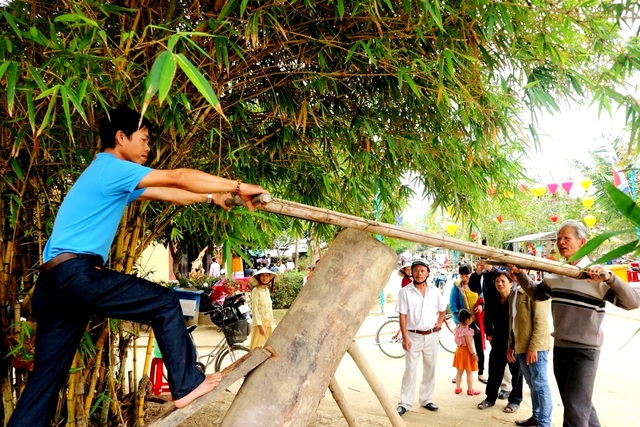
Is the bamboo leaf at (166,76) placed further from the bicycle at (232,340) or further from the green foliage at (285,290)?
the green foliage at (285,290)

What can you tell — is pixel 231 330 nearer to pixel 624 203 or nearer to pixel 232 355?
pixel 232 355

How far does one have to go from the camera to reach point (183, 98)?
220cm

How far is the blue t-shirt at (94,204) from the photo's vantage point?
1892mm

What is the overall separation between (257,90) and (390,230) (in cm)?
147

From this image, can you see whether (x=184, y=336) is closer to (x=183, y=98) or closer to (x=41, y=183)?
(x=183, y=98)

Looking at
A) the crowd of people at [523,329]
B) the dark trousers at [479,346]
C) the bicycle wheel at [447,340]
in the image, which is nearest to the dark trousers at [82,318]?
the crowd of people at [523,329]

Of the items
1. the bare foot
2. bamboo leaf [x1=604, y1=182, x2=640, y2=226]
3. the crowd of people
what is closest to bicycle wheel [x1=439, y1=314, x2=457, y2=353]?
the crowd of people

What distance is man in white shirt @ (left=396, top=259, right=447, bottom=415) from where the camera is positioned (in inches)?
205

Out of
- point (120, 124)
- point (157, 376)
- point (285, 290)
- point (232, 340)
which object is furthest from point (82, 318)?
point (285, 290)

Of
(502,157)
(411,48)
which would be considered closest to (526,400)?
(502,157)

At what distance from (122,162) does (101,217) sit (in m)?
0.26

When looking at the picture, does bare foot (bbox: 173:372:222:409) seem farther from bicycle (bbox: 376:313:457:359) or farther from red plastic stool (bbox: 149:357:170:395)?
bicycle (bbox: 376:313:457:359)

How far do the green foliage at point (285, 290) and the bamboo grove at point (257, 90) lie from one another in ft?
28.5

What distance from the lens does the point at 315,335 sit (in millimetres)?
2248
